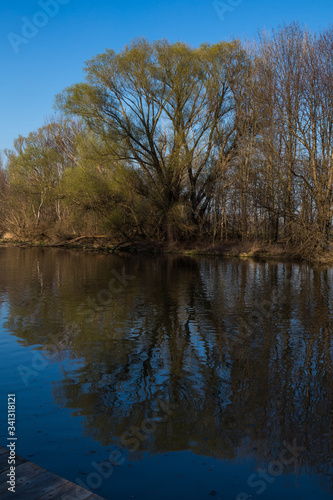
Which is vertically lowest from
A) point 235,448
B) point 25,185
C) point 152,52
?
point 235,448

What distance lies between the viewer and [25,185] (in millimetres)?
39969

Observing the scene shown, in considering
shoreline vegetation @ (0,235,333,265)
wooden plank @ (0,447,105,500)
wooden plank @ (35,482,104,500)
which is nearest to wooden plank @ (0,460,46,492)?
wooden plank @ (0,447,105,500)

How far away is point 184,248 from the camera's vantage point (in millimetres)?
33031

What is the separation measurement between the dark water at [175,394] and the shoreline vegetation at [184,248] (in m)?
15.0

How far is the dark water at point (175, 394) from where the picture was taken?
3789mm

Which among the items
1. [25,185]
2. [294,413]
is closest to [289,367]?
[294,413]

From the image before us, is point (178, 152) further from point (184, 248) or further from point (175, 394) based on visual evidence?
point (175, 394)

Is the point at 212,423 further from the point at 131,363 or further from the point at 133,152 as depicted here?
the point at 133,152

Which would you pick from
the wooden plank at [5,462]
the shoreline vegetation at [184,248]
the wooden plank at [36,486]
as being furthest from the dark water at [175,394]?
the shoreline vegetation at [184,248]

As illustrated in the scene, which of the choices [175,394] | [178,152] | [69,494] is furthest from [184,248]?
[69,494]

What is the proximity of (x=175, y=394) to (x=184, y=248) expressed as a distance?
27753 millimetres

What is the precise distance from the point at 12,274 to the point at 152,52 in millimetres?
21268

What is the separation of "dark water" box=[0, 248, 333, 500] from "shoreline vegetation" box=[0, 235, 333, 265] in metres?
15.0

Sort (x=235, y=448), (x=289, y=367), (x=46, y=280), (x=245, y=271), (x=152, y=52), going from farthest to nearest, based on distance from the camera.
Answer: (x=152, y=52) < (x=245, y=271) < (x=46, y=280) < (x=289, y=367) < (x=235, y=448)
